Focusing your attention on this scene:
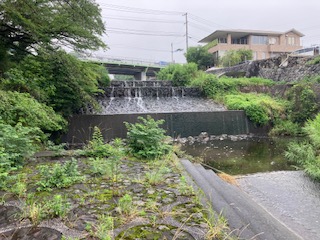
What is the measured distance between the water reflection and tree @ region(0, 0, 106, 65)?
192 inches

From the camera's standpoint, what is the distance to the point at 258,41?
114 feet

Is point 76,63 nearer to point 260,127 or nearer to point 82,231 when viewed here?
point 82,231

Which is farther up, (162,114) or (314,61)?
(314,61)

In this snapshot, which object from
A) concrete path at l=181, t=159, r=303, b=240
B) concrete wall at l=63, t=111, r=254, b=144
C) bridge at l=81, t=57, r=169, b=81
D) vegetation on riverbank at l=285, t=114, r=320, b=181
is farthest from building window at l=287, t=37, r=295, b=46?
concrete path at l=181, t=159, r=303, b=240

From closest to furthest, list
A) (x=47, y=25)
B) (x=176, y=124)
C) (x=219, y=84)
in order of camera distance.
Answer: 1. (x=47, y=25)
2. (x=176, y=124)
3. (x=219, y=84)

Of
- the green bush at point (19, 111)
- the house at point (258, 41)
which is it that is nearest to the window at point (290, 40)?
the house at point (258, 41)

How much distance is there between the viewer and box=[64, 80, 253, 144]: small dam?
409 inches

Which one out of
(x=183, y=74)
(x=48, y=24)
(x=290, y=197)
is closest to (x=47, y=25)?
(x=48, y=24)

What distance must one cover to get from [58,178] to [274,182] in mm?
4202

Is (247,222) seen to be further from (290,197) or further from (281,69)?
(281,69)

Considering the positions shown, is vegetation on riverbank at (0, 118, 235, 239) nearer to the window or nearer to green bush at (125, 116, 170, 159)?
green bush at (125, 116, 170, 159)

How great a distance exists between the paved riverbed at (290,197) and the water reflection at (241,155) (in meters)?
0.66

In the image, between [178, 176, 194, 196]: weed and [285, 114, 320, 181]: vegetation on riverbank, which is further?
[285, 114, 320, 181]: vegetation on riverbank

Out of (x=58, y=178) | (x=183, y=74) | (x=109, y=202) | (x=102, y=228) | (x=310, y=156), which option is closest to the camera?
(x=102, y=228)
